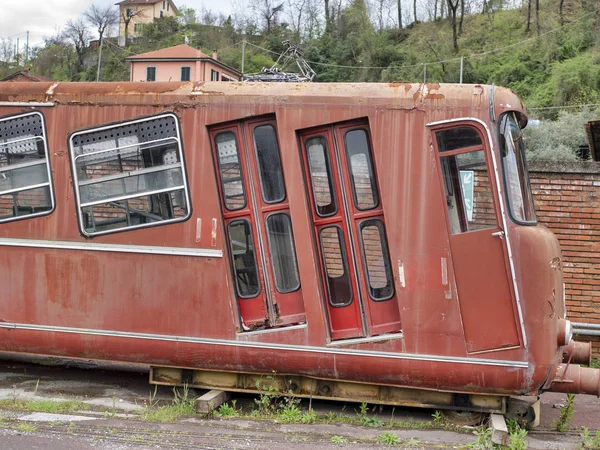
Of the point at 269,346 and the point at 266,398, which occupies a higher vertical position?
the point at 269,346

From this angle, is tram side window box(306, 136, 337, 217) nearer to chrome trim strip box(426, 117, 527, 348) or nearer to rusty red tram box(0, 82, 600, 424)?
rusty red tram box(0, 82, 600, 424)

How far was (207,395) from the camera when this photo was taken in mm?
6934

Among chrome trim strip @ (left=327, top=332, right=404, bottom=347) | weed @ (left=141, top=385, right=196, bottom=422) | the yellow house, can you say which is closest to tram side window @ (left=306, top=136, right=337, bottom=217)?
chrome trim strip @ (left=327, top=332, right=404, bottom=347)

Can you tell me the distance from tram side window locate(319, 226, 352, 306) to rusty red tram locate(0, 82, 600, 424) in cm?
2

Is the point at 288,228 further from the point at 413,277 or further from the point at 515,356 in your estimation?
the point at 515,356

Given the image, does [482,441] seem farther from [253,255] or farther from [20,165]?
[20,165]

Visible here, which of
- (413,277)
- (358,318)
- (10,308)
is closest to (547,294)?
(413,277)

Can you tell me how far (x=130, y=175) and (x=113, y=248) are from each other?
748 millimetres

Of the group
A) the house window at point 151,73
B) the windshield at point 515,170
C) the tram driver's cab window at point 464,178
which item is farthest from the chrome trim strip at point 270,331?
the house window at point 151,73

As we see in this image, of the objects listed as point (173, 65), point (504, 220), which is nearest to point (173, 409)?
point (504, 220)

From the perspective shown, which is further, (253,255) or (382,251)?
(253,255)

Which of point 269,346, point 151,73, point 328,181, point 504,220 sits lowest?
point 269,346

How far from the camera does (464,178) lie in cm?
638

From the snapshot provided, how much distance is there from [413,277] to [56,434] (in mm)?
3289
